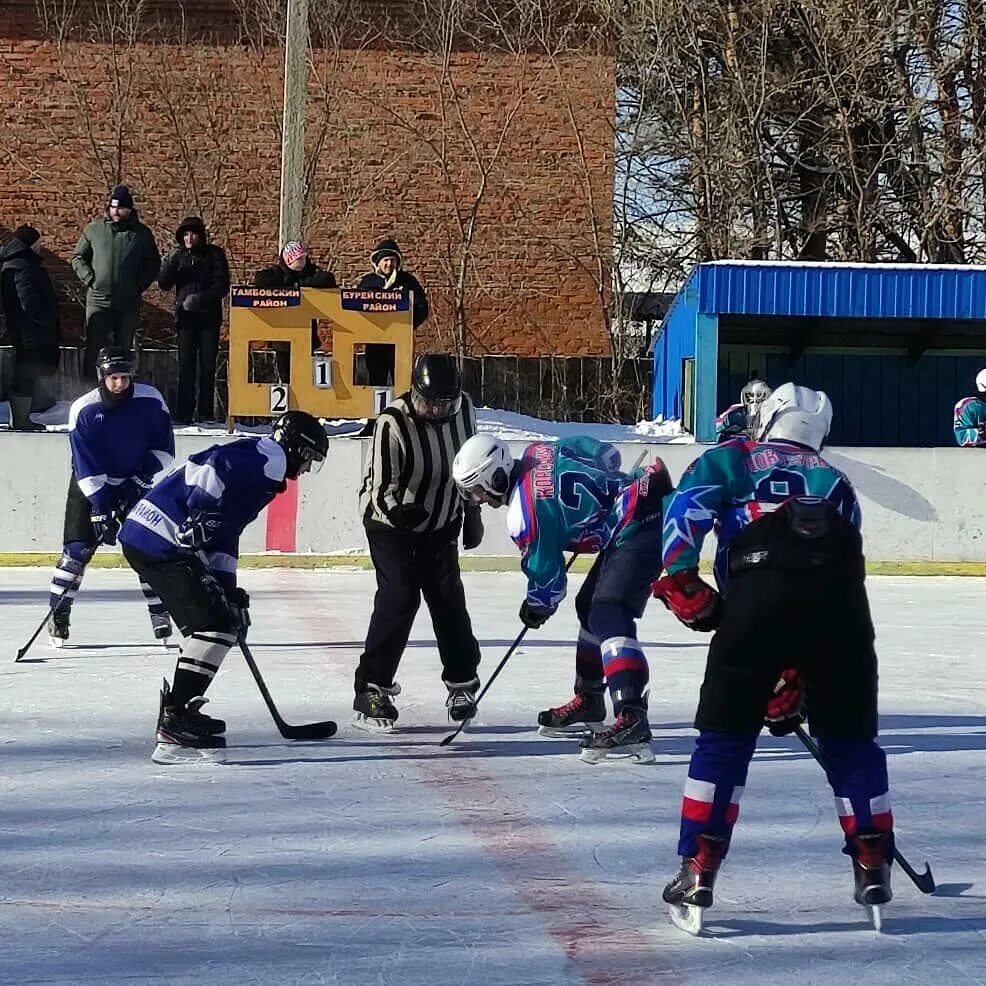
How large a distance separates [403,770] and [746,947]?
2039 millimetres

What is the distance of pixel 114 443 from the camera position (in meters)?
8.03

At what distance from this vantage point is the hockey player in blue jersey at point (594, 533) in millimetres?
5617

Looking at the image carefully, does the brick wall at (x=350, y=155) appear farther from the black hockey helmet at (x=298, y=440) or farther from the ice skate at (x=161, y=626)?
the black hockey helmet at (x=298, y=440)

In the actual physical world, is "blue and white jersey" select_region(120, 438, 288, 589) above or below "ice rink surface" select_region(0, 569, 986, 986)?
above

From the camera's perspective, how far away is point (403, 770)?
5727 millimetres

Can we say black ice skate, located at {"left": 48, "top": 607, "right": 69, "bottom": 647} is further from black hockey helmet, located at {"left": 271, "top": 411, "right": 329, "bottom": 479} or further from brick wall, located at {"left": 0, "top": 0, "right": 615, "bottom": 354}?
brick wall, located at {"left": 0, "top": 0, "right": 615, "bottom": 354}

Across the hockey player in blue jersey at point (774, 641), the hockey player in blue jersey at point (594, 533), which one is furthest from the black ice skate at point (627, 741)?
the hockey player in blue jersey at point (774, 641)

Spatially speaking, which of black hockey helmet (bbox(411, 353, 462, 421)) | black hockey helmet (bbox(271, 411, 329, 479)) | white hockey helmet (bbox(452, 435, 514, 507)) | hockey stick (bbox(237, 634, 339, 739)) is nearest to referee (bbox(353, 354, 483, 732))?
black hockey helmet (bbox(411, 353, 462, 421))

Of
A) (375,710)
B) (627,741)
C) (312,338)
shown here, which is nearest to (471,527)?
(375,710)

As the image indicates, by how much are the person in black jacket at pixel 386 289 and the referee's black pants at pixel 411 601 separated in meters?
7.13

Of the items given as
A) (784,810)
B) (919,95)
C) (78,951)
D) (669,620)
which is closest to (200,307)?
(669,620)

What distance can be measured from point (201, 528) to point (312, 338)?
8.05 metres

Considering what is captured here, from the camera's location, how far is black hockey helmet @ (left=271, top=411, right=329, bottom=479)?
5.76m

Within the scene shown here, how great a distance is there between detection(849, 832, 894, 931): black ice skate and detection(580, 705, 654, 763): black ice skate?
1.84 meters
